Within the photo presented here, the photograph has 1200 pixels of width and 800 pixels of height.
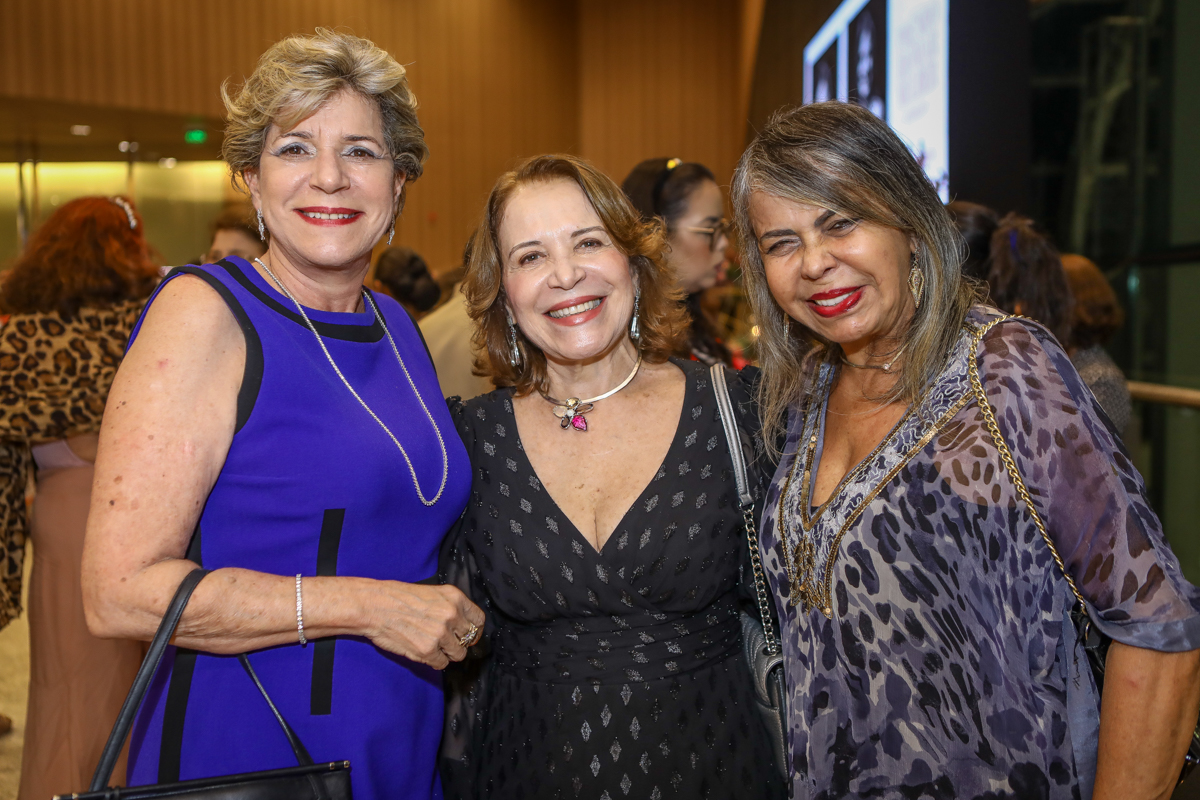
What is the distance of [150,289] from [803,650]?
2966 mm

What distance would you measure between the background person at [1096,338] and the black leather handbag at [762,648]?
6.40ft

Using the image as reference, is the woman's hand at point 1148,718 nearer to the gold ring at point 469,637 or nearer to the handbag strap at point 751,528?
the handbag strap at point 751,528

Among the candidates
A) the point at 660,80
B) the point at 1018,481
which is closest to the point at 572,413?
the point at 1018,481

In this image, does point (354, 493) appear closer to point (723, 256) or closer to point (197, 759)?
point (197, 759)

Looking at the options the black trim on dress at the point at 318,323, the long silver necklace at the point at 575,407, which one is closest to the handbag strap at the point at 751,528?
the long silver necklace at the point at 575,407

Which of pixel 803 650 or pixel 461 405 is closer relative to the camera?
pixel 803 650

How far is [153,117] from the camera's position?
325 inches

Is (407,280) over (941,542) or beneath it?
over

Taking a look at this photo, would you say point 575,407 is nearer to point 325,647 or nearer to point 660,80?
point 325,647

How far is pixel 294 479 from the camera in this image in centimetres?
142

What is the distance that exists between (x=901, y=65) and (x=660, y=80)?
9720 mm

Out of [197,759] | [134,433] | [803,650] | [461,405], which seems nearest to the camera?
[134,433]

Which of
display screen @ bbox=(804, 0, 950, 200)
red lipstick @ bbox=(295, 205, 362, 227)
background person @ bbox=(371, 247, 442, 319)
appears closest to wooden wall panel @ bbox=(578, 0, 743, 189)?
display screen @ bbox=(804, 0, 950, 200)

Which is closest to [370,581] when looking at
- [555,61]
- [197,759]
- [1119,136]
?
[197,759]
